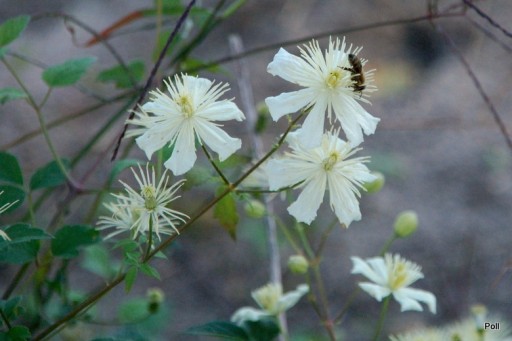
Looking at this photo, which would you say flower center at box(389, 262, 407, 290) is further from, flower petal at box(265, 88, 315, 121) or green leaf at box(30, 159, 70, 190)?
green leaf at box(30, 159, 70, 190)

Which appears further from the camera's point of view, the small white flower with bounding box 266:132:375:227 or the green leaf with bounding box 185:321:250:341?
the green leaf with bounding box 185:321:250:341

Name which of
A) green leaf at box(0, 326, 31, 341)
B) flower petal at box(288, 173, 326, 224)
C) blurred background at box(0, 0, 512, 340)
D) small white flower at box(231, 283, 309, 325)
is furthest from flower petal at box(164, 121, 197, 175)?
blurred background at box(0, 0, 512, 340)

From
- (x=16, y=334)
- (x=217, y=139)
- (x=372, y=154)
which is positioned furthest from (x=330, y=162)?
(x=372, y=154)

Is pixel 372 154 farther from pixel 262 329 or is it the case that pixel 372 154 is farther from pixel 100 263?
pixel 262 329

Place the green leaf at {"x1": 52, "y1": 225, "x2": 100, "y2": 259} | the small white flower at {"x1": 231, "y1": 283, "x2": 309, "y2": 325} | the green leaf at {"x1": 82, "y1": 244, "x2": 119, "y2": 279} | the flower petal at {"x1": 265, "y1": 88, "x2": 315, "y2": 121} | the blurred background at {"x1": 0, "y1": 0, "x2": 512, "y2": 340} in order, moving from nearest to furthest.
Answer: the flower petal at {"x1": 265, "y1": 88, "x2": 315, "y2": 121} → the green leaf at {"x1": 52, "y1": 225, "x2": 100, "y2": 259} → the small white flower at {"x1": 231, "y1": 283, "x2": 309, "y2": 325} → the green leaf at {"x1": 82, "y1": 244, "x2": 119, "y2": 279} → the blurred background at {"x1": 0, "y1": 0, "x2": 512, "y2": 340}

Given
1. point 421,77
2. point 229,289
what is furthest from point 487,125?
point 229,289

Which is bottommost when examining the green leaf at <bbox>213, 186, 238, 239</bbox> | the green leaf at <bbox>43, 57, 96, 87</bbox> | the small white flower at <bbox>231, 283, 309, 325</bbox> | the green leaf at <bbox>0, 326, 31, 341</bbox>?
the green leaf at <bbox>0, 326, 31, 341</bbox>
